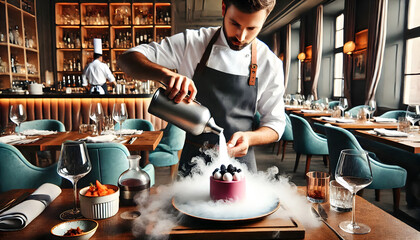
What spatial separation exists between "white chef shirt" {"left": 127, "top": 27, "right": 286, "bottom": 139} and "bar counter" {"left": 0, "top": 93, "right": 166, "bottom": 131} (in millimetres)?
3298

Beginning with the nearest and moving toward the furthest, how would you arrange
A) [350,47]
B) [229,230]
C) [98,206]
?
[229,230] → [98,206] → [350,47]

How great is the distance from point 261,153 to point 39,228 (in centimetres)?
469

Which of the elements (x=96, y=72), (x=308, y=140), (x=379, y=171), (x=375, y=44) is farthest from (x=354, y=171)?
(x=96, y=72)

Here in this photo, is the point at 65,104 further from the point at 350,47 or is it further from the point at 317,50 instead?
the point at 317,50

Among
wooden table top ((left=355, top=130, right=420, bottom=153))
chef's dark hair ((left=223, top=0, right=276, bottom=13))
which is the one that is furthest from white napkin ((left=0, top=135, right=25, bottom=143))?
wooden table top ((left=355, top=130, right=420, bottom=153))

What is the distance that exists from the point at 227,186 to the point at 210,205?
0.22 feet

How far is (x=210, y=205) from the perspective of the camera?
0.80 meters

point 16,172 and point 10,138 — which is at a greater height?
point 10,138

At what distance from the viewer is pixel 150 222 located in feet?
2.50

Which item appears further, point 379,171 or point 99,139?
point 99,139

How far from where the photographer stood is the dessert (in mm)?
808

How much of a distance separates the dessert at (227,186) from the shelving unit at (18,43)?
19.1ft

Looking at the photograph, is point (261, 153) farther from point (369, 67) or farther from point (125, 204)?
point (125, 204)

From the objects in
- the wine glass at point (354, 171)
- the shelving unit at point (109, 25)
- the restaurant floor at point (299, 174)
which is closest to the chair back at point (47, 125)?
the restaurant floor at point (299, 174)
